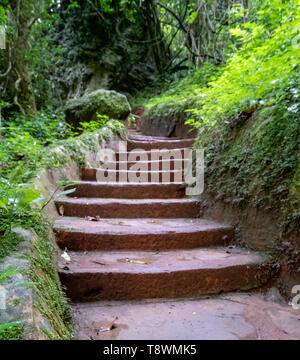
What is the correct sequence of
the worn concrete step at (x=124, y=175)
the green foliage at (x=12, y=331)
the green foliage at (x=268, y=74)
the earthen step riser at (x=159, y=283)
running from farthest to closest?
1. the worn concrete step at (x=124, y=175)
2. the green foliage at (x=268, y=74)
3. the earthen step riser at (x=159, y=283)
4. the green foliage at (x=12, y=331)

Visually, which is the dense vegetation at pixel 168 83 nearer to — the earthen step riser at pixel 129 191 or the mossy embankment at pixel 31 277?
the mossy embankment at pixel 31 277

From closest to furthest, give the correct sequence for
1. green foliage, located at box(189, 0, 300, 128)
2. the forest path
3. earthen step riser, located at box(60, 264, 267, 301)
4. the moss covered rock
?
1. the forest path
2. earthen step riser, located at box(60, 264, 267, 301)
3. green foliage, located at box(189, 0, 300, 128)
4. the moss covered rock

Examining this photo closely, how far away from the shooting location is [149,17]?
→ 456 inches

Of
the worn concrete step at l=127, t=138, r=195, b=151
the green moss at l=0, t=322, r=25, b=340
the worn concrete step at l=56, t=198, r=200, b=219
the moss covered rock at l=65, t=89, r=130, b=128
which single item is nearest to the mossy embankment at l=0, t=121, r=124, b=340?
the green moss at l=0, t=322, r=25, b=340

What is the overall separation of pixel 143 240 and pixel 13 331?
4.95 ft

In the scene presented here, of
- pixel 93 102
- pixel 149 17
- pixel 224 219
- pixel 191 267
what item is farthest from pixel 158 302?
pixel 149 17

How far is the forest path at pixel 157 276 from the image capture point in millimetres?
1518

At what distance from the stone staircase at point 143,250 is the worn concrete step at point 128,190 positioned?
0.01 m

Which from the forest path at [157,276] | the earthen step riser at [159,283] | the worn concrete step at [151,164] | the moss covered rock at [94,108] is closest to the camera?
the forest path at [157,276]

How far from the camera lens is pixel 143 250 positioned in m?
2.38

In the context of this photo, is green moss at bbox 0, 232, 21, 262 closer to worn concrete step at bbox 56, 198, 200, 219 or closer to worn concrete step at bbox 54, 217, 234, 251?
worn concrete step at bbox 54, 217, 234, 251

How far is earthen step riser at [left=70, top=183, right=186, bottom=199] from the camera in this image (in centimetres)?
336

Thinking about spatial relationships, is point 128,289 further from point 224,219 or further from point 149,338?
point 224,219

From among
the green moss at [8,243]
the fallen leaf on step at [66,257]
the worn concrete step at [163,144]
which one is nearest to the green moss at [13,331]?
the green moss at [8,243]
